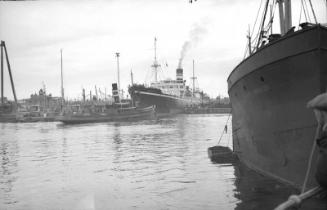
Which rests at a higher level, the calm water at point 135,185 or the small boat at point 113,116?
the small boat at point 113,116

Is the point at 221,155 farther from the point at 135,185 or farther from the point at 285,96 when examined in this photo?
the point at 285,96

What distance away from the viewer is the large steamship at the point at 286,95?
798 cm

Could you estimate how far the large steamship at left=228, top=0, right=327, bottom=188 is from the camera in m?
7.98

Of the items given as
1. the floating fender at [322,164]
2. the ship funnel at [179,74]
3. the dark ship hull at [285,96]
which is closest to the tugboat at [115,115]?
the ship funnel at [179,74]

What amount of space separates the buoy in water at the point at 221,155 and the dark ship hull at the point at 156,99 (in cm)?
6505

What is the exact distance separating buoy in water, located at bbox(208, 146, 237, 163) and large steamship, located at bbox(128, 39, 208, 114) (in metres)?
65.1

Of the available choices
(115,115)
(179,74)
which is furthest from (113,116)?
(179,74)

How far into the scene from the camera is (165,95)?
8788 cm

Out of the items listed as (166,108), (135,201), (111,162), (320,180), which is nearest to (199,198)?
(135,201)

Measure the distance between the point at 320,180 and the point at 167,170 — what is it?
9.58 meters

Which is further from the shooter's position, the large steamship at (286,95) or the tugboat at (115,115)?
the tugboat at (115,115)

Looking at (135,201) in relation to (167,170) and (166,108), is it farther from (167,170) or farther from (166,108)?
(166,108)

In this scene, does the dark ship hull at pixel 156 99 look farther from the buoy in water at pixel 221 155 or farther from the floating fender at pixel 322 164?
the floating fender at pixel 322 164

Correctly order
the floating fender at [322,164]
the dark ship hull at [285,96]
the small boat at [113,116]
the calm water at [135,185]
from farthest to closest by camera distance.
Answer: the small boat at [113,116], the calm water at [135,185], the dark ship hull at [285,96], the floating fender at [322,164]
